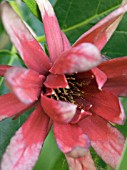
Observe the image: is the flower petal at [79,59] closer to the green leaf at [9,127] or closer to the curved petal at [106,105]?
the curved petal at [106,105]

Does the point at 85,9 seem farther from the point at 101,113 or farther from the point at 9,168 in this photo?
the point at 9,168

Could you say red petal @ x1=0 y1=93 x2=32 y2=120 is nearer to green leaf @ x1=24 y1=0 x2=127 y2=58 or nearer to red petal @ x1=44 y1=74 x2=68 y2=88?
red petal @ x1=44 y1=74 x2=68 y2=88

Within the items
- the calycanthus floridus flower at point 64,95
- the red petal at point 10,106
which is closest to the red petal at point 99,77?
the calycanthus floridus flower at point 64,95

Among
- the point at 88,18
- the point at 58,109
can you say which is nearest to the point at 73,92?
the point at 58,109

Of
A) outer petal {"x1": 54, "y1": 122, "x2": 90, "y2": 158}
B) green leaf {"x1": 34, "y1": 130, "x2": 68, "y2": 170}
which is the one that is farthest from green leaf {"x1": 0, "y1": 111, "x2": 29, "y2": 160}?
outer petal {"x1": 54, "y1": 122, "x2": 90, "y2": 158}

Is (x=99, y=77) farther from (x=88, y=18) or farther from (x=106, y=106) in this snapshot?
(x=88, y=18)
